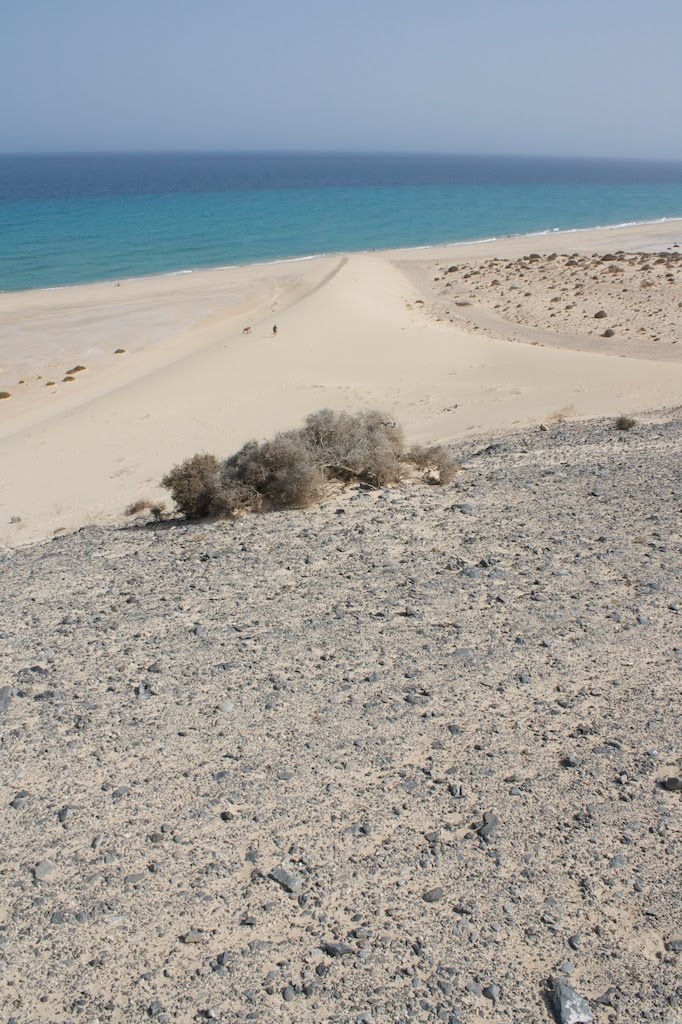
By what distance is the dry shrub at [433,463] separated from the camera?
10.3 meters

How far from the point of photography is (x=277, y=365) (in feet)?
72.6

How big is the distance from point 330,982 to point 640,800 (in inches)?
75.4

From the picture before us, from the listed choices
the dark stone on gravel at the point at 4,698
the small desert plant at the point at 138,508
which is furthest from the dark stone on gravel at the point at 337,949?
the small desert plant at the point at 138,508

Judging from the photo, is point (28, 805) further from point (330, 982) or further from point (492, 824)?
point (492, 824)

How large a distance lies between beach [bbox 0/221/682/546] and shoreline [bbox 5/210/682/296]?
5.29 ft

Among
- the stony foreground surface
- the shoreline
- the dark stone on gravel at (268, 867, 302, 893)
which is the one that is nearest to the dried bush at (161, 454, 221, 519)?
the stony foreground surface

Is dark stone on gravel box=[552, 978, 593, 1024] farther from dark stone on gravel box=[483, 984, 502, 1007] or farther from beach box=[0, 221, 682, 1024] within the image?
dark stone on gravel box=[483, 984, 502, 1007]

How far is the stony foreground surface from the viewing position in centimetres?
372

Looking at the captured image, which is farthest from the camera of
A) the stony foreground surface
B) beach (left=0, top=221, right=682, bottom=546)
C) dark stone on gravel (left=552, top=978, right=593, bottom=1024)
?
beach (left=0, top=221, right=682, bottom=546)

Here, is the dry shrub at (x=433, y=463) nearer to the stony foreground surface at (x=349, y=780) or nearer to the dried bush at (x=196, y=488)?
the stony foreground surface at (x=349, y=780)

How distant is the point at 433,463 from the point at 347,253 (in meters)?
42.5

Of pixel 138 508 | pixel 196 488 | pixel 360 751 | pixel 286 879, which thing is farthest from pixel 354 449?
pixel 286 879

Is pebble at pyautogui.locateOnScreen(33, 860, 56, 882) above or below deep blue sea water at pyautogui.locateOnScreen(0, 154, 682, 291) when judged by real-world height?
above

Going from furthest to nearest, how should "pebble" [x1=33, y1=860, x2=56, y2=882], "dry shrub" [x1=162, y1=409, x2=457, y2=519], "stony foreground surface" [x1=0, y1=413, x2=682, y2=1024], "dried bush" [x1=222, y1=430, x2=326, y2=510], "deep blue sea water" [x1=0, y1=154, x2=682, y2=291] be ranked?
"deep blue sea water" [x1=0, y1=154, x2=682, y2=291]
"dry shrub" [x1=162, y1=409, x2=457, y2=519]
"dried bush" [x1=222, y1=430, x2=326, y2=510]
"pebble" [x1=33, y1=860, x2=56, y2=882]
"stony foreground surface" [x1=0, y1=413, x2=682, y2=1024]
